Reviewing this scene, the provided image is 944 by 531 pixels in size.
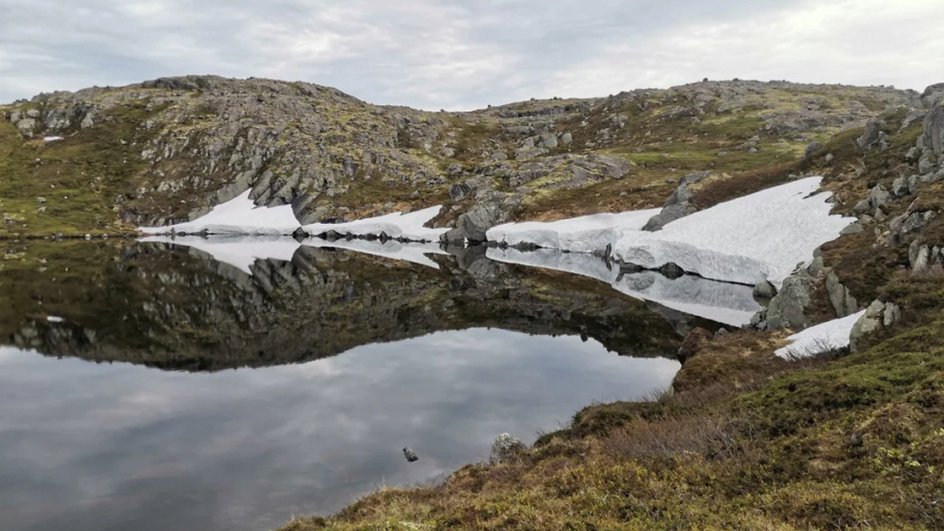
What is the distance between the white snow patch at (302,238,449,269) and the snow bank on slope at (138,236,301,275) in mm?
6307

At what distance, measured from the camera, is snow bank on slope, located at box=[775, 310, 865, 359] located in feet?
77.3

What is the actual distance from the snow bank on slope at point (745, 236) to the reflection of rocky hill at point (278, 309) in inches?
502

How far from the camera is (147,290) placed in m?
59.5

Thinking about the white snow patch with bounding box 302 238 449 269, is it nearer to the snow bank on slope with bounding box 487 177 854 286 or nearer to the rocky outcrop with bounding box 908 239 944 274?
the snow bank on slope with bounding box 487 177 854 286

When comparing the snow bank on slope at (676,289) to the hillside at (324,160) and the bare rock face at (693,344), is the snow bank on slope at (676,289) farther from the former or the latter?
the hillside at (324,160)

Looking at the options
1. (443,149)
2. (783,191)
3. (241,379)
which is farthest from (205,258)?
(443,149)

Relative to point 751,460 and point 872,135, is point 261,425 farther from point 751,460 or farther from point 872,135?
point 872,135

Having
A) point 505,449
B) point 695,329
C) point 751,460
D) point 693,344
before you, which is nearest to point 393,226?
point 695,329

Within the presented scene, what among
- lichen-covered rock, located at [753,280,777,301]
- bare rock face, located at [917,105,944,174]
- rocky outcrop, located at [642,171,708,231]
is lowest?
lichen-covered rock, located at [753,280,777,301]

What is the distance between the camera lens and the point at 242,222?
140625 millimetres

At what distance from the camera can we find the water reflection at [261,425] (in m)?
18.8

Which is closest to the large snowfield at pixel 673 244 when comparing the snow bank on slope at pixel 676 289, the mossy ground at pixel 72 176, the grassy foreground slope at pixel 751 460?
the snow bank on slope at pixel 676 289

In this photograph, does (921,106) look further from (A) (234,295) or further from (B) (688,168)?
(A) (234,295)

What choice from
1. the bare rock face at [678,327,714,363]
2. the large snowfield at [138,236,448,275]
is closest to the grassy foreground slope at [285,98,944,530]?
the bare rock face at [678,327,714,363]
